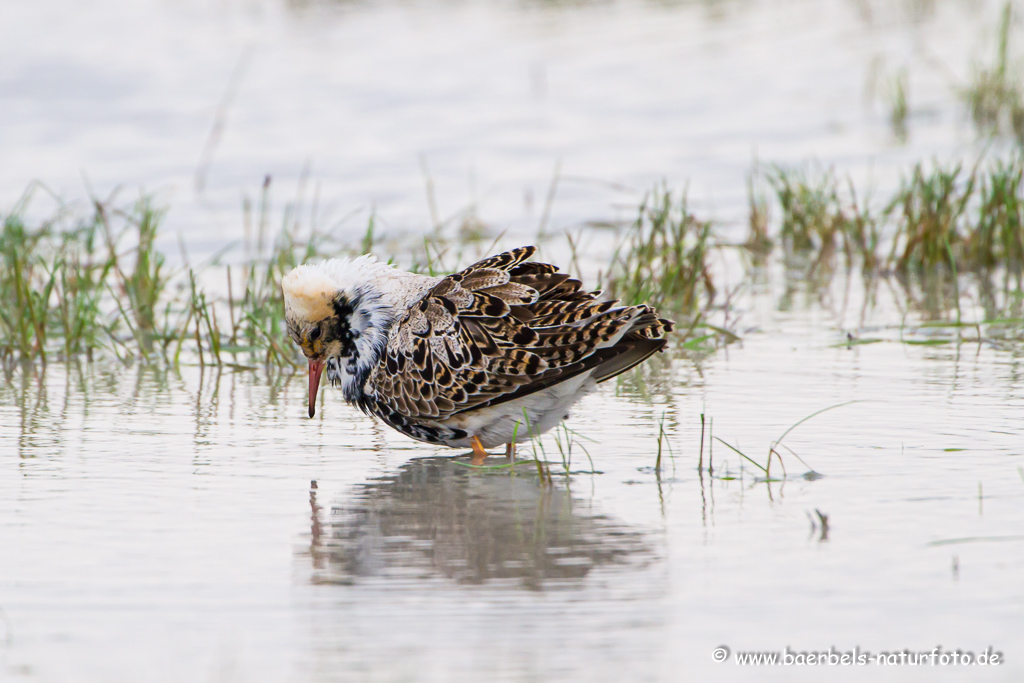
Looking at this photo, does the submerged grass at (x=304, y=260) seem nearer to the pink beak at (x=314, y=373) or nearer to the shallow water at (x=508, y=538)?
the shallow water at (x=508, y=538)

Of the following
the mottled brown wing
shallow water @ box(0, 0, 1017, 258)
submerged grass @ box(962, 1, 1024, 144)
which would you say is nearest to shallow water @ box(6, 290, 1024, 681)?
the mottled brown wing

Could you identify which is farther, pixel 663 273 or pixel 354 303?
pixel 663 273

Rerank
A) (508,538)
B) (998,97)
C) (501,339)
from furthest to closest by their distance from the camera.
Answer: (998,97)
(501,339)
(508,538)

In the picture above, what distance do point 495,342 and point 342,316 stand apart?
2.71 feet

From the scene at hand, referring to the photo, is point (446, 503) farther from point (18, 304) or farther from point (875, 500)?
point (18, 304)

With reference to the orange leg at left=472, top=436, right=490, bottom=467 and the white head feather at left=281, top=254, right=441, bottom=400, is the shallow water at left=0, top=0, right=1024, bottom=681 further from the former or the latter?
the white head feather at left=281, top=254, right=441, bottom=400

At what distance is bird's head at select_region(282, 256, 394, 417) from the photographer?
635cm

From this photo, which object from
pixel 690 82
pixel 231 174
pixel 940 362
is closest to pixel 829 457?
pixel 940 362

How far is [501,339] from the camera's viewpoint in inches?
234

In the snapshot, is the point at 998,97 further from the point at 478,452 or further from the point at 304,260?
the point at 478,452

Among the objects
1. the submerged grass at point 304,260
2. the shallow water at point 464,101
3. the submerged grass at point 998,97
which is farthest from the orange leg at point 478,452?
the submerged grass at point 998,97

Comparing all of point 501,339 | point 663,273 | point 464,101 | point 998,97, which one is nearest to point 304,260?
point 501,339

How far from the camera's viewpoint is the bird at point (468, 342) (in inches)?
230

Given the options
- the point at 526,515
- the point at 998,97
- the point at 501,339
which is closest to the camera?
the point at 526,515
